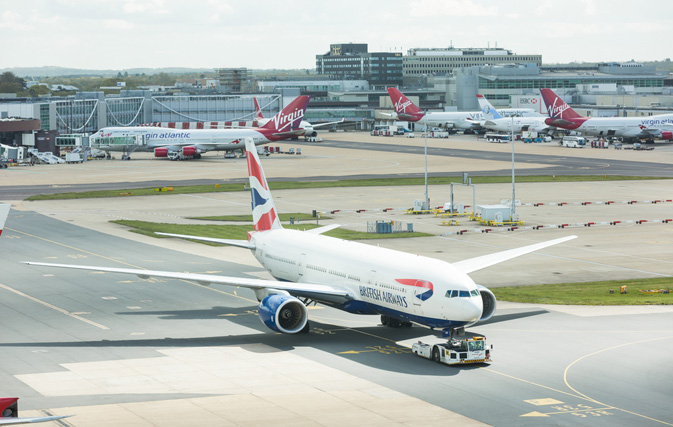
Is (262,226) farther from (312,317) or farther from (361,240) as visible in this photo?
(361,240)

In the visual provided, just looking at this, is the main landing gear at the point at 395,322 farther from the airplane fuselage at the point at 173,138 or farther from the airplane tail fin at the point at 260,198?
the airplane fuselage at the point at 173,138

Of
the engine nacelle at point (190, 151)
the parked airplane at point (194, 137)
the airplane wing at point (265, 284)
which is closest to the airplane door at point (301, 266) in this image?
the airplane wing at point (265, 284)

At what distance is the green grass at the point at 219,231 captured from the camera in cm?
8981

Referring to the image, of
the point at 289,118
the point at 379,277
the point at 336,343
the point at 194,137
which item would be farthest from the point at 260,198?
the point at 194,137

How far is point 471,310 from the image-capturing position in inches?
1813

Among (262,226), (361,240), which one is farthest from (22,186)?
(262,226)

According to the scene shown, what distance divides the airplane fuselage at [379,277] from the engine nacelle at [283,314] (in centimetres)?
187

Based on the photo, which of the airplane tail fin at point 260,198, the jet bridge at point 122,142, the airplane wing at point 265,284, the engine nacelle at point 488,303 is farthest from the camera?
the jet bridge at point 122,142

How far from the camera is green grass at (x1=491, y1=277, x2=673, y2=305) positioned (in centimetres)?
6147

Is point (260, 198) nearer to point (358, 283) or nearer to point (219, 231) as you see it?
point (358, 283)

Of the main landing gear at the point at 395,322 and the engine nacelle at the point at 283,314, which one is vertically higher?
the engine nacelle at the point at 283,314

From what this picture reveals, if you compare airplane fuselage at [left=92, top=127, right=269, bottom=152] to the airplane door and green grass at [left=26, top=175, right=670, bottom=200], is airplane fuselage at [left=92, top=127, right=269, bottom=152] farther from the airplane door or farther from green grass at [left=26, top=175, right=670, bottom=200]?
the airplane door

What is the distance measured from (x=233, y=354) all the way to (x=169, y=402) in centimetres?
868

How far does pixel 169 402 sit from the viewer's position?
40.5 metres
